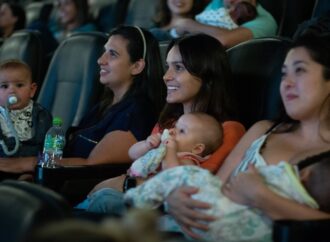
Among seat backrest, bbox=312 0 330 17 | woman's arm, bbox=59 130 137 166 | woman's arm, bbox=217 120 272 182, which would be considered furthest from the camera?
seat backrest, bbox=312 0 330 17

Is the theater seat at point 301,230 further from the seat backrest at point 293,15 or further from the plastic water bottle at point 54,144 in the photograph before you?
the seat backrest at point 293,15

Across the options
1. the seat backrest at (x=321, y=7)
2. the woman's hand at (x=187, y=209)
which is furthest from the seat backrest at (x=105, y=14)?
the woman's hand at (x=187, y=209)

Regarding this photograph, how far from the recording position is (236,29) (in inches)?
143

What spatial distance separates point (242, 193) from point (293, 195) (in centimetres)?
13

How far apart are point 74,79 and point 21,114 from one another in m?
0.68

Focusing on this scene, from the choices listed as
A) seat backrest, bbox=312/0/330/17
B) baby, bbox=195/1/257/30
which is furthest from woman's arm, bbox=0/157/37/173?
seat backrest, bbox=312/0/330/17

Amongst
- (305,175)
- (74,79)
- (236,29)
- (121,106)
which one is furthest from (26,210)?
(74,79)

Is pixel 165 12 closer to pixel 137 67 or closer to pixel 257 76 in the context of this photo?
pixel 137 67

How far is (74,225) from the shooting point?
46.3 inches

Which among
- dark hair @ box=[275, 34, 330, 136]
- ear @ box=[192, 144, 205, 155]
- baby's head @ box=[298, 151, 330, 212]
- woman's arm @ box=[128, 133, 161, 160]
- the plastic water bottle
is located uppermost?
dark hair @ box=[275, 34, 330, 136]

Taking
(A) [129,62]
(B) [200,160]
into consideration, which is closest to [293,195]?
(B) [200,160]

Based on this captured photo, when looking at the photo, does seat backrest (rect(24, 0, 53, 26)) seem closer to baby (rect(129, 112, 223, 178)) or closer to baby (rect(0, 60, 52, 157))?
baby (rect(0, 60, 52, 157))

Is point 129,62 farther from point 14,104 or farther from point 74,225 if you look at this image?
point 74,225

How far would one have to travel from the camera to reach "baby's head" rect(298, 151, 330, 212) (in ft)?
6.99
